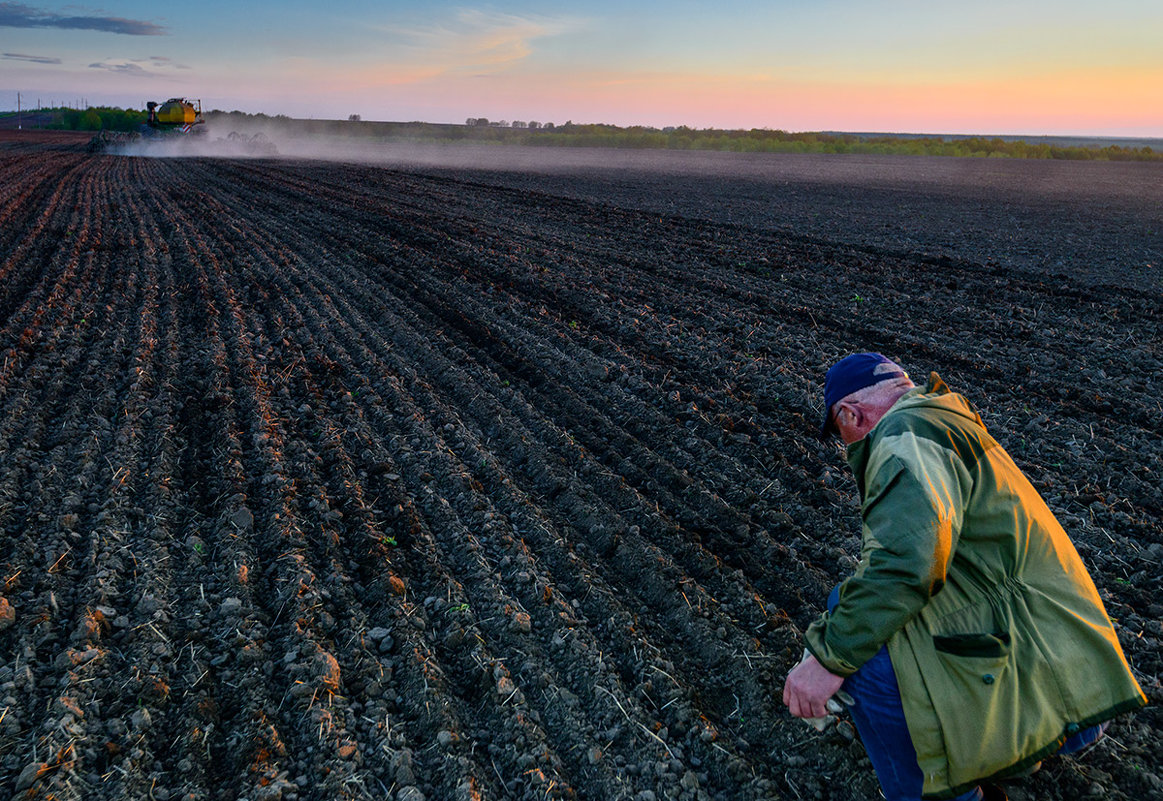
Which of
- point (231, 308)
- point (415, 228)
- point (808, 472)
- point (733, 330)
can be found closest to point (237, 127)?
point (415, 228)

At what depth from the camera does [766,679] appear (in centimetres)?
356

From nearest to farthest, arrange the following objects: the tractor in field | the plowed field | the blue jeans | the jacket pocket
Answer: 1. the jacket pocket
2. the blue jeans
3. the plowed field
4. the tractor in field

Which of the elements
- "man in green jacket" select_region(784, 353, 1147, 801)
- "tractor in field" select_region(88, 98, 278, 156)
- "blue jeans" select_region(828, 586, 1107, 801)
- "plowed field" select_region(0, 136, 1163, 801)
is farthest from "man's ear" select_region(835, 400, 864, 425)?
"tractor in field" select_region(88, 98, 278, 156)

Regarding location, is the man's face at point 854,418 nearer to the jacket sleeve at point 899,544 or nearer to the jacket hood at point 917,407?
the jacket hood at point 917,407

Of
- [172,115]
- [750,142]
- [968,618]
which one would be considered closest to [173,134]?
[172,115]

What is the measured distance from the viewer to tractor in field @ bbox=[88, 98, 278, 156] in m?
41.5

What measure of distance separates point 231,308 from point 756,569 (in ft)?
27.0

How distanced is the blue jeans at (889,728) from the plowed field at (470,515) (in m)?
0.62

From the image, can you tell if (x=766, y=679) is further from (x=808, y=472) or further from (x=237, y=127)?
(x=237, y=127)

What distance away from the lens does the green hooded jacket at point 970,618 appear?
214 centimetres

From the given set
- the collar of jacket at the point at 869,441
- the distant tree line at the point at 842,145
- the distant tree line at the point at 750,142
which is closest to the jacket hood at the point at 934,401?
the collar of jacket at the point at 869,441

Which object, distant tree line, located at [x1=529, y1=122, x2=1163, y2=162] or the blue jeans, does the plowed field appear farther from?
distant tree line, located at [x1=529, y1=122, x2=1163, y2=162]

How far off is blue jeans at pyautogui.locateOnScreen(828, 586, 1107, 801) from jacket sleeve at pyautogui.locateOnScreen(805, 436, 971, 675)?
150 mm

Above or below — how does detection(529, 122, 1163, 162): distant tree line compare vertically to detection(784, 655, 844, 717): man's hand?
above
